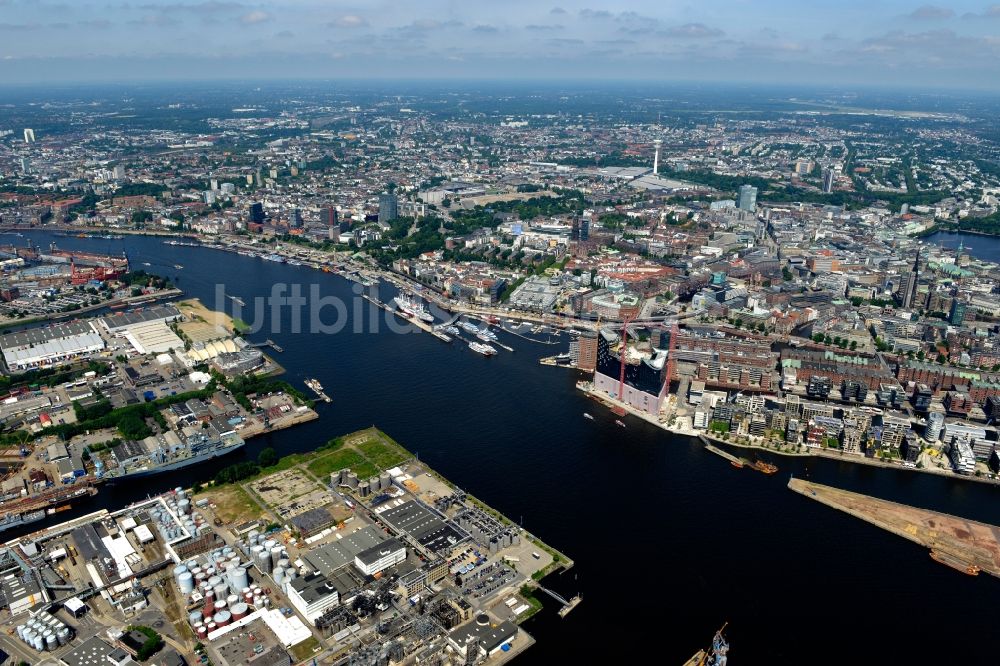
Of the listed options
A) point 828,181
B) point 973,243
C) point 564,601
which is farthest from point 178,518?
point 828,181

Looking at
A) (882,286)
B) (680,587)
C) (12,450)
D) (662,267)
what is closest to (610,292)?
(662,267)

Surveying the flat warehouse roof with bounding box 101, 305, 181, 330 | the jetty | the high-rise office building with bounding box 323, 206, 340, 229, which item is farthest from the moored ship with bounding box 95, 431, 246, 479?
the high-rise office building with bounding box 323, 206, 340, 229

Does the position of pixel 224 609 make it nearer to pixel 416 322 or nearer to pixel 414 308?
pixel 416 322

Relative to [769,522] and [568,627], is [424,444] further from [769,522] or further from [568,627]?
[769,522]

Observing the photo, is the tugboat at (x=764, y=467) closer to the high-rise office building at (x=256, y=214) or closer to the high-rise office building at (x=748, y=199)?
the high-rise office building at (x=748, y=199)

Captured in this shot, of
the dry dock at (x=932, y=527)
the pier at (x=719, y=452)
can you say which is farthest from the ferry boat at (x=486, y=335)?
the dry dock at (x=932, y=527)
